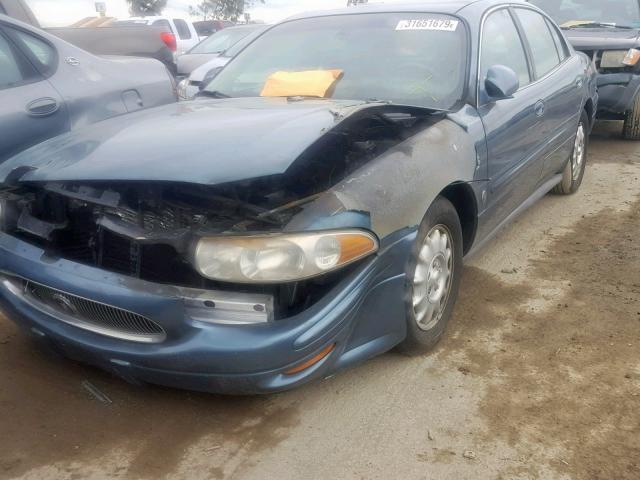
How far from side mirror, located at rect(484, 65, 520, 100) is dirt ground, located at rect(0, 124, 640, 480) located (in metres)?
1.11

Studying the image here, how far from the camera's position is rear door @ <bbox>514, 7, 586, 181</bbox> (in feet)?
14.4

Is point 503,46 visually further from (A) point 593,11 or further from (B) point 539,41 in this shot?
(A) point 593,11

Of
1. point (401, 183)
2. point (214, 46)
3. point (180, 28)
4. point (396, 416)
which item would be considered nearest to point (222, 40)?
point (214, 46)

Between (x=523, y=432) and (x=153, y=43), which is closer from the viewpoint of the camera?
(x=523, y=432)

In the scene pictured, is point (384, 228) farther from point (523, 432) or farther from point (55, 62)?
point (55, 62)

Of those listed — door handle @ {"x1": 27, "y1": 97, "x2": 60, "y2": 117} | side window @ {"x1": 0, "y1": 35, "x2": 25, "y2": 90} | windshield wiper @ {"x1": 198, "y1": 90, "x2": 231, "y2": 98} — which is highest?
side window @ {"x1": 0, "y1": 35, "x2": 25, "y2": 90}

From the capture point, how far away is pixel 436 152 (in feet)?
9.77

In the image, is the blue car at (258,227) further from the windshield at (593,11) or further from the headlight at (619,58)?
the windshield at (593,11)

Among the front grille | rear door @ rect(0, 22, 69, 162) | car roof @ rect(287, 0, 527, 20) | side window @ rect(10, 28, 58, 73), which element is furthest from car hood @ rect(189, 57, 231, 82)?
the front grille

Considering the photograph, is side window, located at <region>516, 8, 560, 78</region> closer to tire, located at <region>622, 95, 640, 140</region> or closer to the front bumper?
the front bumper

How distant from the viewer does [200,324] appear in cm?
228

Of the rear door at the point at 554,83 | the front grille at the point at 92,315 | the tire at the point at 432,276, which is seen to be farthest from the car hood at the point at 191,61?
the front grille at the point at 92,315

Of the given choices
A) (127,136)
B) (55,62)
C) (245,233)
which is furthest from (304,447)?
(55,62)

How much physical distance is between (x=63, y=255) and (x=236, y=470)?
3.40ft
